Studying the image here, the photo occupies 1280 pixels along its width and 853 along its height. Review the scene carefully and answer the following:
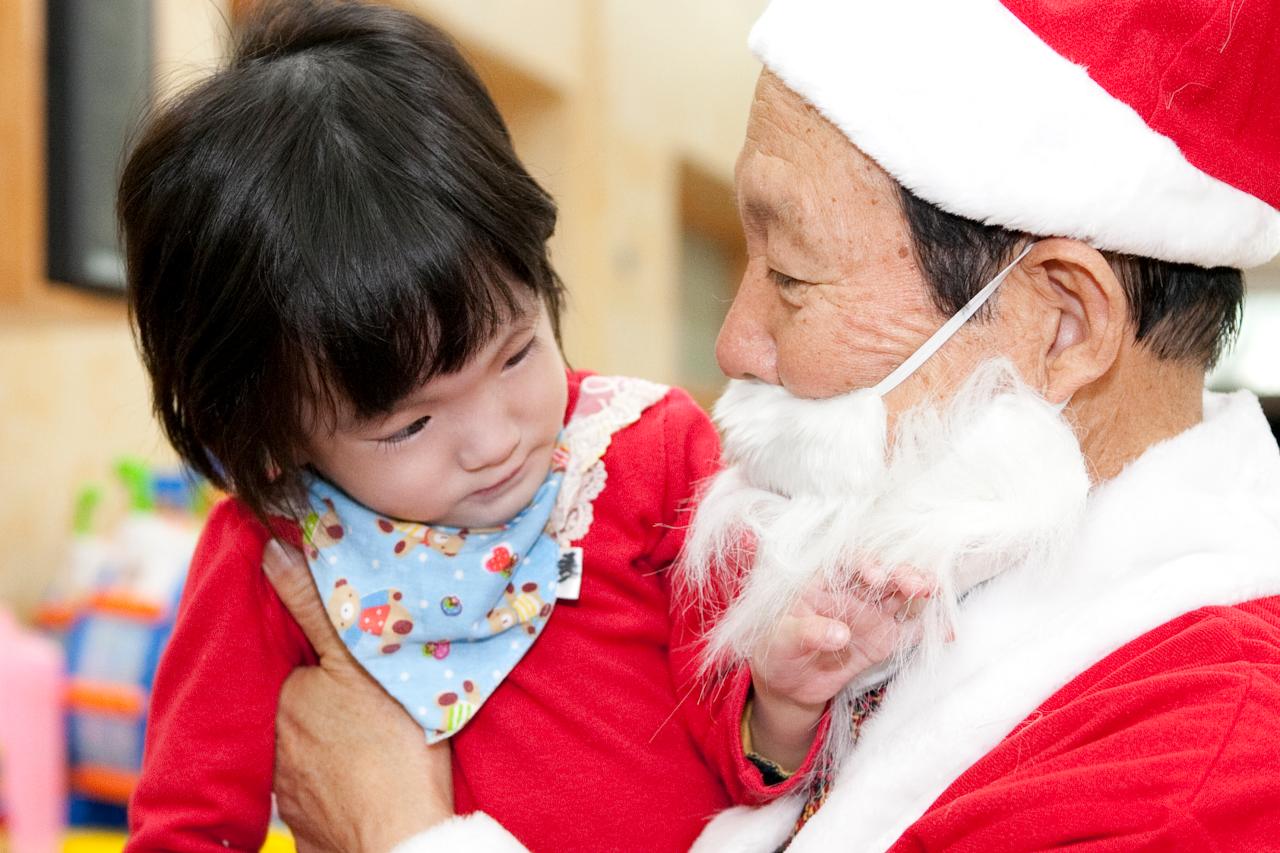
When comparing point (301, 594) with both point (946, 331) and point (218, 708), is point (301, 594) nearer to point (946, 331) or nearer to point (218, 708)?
point (218, 708)

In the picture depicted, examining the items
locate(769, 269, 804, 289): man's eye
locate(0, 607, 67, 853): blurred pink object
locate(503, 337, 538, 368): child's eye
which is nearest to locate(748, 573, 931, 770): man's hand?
locate(769, 269, 804, 289): man's eye

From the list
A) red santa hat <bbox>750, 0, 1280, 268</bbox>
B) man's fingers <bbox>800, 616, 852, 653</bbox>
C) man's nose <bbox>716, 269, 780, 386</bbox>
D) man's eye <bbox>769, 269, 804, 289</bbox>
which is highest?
red santa hat <bbox>750, 0, 1280, 268</bbox>

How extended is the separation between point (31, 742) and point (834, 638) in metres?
2.89

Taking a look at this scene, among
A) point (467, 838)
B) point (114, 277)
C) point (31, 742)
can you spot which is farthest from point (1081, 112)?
point (31, 742)

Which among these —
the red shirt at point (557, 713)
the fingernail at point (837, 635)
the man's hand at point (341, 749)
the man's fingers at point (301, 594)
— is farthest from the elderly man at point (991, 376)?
the man's fingers at point (301, 594)

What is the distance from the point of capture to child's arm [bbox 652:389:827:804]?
1.58m

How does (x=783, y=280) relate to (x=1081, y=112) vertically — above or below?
below

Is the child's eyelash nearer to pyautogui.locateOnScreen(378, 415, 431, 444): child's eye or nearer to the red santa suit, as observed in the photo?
pyautogui.locateOnScreen(378, 415, 431, 444): child's eye

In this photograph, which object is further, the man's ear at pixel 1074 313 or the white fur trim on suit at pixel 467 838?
the white fur trim on suit at pixel 467 838

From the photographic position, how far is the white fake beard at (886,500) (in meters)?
1.37

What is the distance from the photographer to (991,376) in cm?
142

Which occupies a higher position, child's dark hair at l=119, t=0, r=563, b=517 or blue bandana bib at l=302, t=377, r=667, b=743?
child's dark hair at l=119, t=0, r=563, b=517

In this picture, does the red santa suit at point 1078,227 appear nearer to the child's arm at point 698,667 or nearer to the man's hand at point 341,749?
the child's arm at point 698,667

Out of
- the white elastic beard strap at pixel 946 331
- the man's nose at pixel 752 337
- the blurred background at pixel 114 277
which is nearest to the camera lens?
the white elastic beard strap at pixel 946 331
